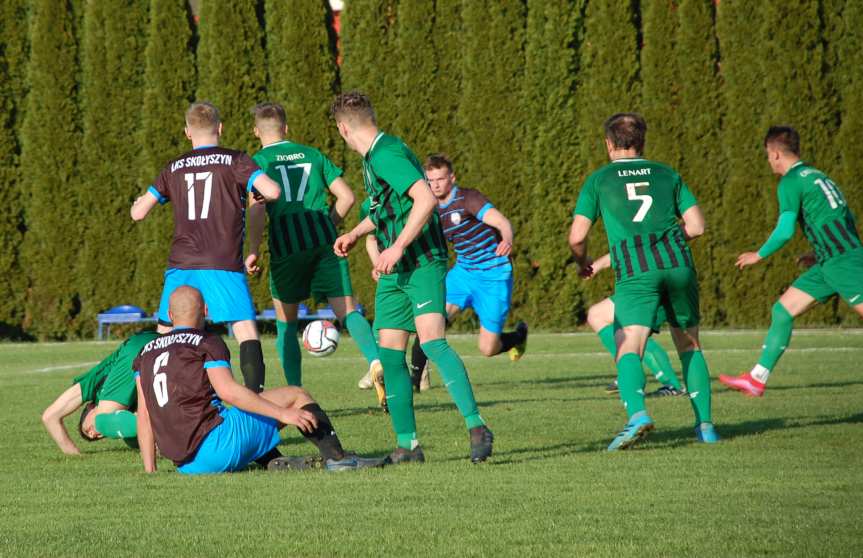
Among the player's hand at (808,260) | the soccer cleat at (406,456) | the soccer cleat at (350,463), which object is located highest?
the player's hand at (808,260)

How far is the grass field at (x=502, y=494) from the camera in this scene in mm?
5086

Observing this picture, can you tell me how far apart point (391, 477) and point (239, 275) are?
8.06 ft

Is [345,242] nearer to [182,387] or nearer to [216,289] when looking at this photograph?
[216,289]

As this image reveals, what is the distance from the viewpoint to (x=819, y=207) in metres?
10.5

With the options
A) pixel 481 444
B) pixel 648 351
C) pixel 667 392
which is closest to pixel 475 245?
pixel 648 351

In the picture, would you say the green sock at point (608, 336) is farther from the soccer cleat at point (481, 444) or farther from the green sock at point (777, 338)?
the soccer cleat at point (481, 444)

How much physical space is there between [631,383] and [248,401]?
2.57m

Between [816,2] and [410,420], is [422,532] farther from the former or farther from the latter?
[816,2]

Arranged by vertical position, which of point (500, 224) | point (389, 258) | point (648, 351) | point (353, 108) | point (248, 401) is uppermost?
point (353, 108)

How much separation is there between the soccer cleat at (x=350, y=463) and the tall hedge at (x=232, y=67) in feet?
53.3

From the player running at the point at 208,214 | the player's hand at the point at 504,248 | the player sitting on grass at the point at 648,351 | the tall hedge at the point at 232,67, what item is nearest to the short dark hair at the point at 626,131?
the player's hand at the point at 504,248

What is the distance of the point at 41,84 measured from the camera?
22.8m

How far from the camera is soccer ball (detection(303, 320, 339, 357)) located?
1045cm

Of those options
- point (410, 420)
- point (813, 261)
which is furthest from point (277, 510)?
point (813, 261)
